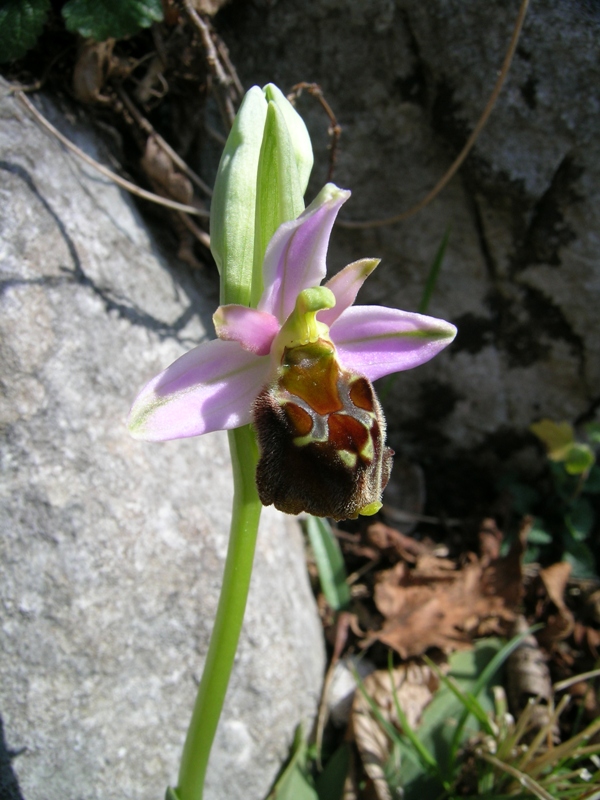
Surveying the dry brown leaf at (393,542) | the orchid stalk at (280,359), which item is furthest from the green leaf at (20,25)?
the dry brown leaf at (393,542)

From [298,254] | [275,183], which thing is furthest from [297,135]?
[298,254]

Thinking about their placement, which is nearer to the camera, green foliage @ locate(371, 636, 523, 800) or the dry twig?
green foliage @ locate(371, 636, 523, 800)

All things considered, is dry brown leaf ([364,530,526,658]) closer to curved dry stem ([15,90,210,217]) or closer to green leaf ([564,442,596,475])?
green leaf ([564,442,596,475])

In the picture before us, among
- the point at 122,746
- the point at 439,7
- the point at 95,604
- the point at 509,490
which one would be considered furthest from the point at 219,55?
the point at 122,746

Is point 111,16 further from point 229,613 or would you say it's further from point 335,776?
point 335,776

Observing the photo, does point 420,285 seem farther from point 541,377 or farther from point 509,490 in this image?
point 509,490

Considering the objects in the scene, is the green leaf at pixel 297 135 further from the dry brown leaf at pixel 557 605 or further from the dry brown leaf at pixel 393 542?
the dry brown leaf at pixel 557 605

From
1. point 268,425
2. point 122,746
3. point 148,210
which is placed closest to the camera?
point 268,425

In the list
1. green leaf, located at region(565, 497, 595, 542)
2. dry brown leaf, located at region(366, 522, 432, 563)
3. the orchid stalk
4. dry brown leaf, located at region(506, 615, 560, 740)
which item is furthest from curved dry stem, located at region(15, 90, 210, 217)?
dry brown leaf, located at region(506, 615, 560, 740)
